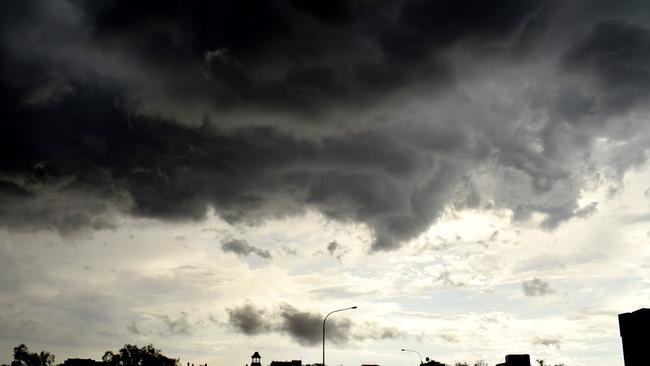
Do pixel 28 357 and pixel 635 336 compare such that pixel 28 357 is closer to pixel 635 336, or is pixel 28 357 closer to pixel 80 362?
pixel 80 362

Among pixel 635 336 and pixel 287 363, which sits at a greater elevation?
pixel 635 336

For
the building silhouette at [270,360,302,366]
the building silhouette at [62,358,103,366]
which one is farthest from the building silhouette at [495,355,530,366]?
the building silhouette at [62,358,103,366]

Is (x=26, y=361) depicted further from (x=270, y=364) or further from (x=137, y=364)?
(x=270, y=364)

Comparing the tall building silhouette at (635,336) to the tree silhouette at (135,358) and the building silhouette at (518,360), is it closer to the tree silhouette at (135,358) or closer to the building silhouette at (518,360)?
the building silhouette at (518,360)

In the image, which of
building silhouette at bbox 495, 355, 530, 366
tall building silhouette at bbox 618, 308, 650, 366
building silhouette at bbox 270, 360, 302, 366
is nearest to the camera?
tall building silhouette at bbox 618, 308, 650, 366

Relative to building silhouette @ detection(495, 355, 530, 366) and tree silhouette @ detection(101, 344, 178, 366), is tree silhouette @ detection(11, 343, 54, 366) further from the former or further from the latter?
building silhouette @ detection(495, 355, 530, 366)

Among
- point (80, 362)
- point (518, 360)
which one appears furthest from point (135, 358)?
point (518, 360)

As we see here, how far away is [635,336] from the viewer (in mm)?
57406

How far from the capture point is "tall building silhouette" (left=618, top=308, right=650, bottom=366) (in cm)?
5603

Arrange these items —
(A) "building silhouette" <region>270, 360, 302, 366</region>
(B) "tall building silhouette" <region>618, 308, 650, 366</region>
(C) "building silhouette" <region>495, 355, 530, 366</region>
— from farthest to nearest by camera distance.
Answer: (A) "building silhouette" <region>270, 360, 302, 366</region>
(C) "building silhouette" <region>495, 355, 530, 366</region>
(B) "tall building silhouette" <region>618, 308, 650, 366</region>

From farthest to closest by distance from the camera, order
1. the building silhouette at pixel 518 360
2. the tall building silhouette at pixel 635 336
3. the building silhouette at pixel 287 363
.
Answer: the building silhouette at pixel 287 363 < the building silhouette at pixel 518 360 < the tall building silhouette at pixel 635 336

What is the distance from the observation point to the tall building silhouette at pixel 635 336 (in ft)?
184

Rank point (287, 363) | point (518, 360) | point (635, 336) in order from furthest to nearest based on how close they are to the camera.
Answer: point (287, 363), point (518, 360), point (635, 336)

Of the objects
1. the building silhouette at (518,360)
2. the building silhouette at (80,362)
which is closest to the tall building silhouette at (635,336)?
the building silhouette at (518,360)
